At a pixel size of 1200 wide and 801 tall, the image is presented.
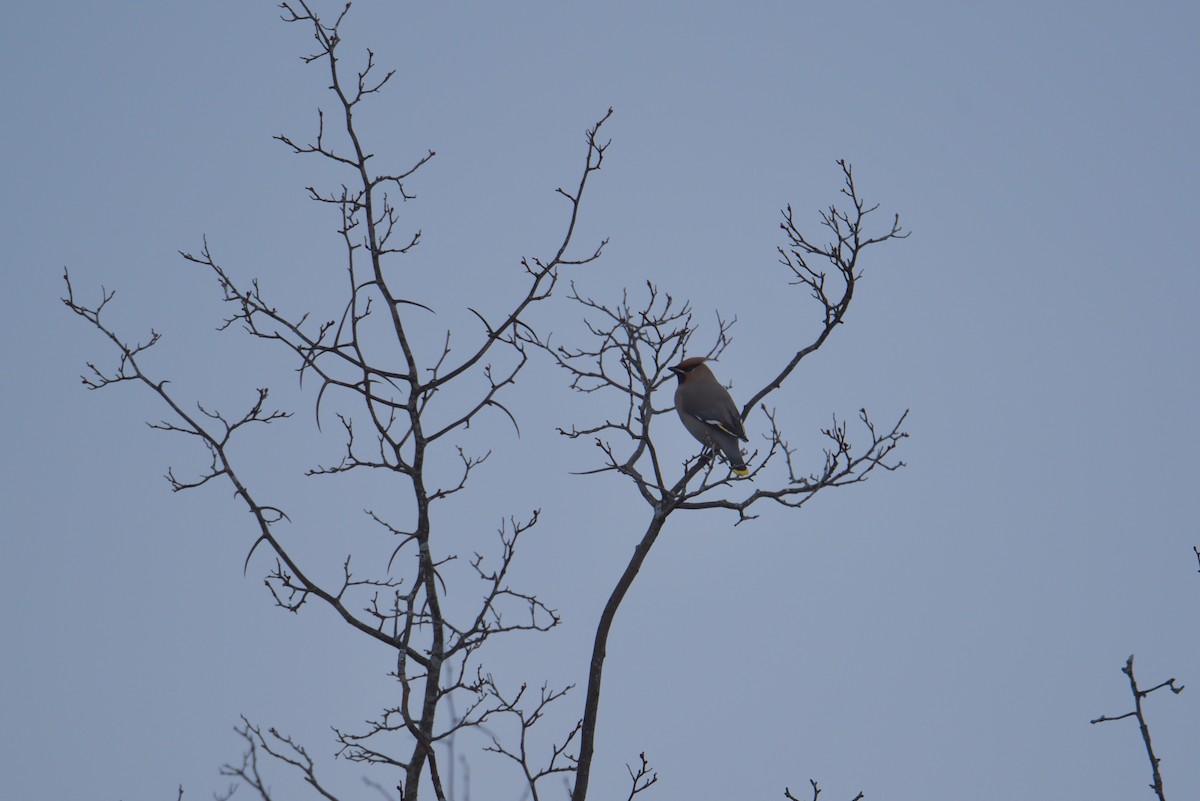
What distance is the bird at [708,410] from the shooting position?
8.70m

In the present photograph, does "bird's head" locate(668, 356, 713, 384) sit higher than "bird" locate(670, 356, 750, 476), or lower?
higher

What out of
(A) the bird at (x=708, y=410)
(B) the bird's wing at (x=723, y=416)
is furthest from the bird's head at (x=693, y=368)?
(B) the bird's wing at (x=723, y=416)

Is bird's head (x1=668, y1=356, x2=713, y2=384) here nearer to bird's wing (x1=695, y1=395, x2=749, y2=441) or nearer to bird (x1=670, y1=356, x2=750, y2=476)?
bird (x1=670, y1=356, x2=750, y2=476)

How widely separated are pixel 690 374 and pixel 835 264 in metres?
3.65

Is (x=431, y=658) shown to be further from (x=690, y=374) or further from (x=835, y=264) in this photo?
(x=690, y=374)

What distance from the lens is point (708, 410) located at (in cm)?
897

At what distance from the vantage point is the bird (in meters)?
8.70

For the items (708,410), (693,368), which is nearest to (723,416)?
(708,410)

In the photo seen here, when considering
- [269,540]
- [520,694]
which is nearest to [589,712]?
[520,694]

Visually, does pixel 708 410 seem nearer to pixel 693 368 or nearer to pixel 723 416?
pixel 723 416

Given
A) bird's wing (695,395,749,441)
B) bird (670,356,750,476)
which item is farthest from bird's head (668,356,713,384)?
bird's wing (695,395,749,441)

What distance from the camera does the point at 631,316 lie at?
640 cm

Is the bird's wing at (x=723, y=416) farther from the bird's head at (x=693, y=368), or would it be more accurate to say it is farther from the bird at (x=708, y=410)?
the bird's head at (x=693, y=368)

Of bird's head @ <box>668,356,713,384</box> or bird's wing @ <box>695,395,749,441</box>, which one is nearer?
bird's wing @ <box>695,395,749,441</box>
